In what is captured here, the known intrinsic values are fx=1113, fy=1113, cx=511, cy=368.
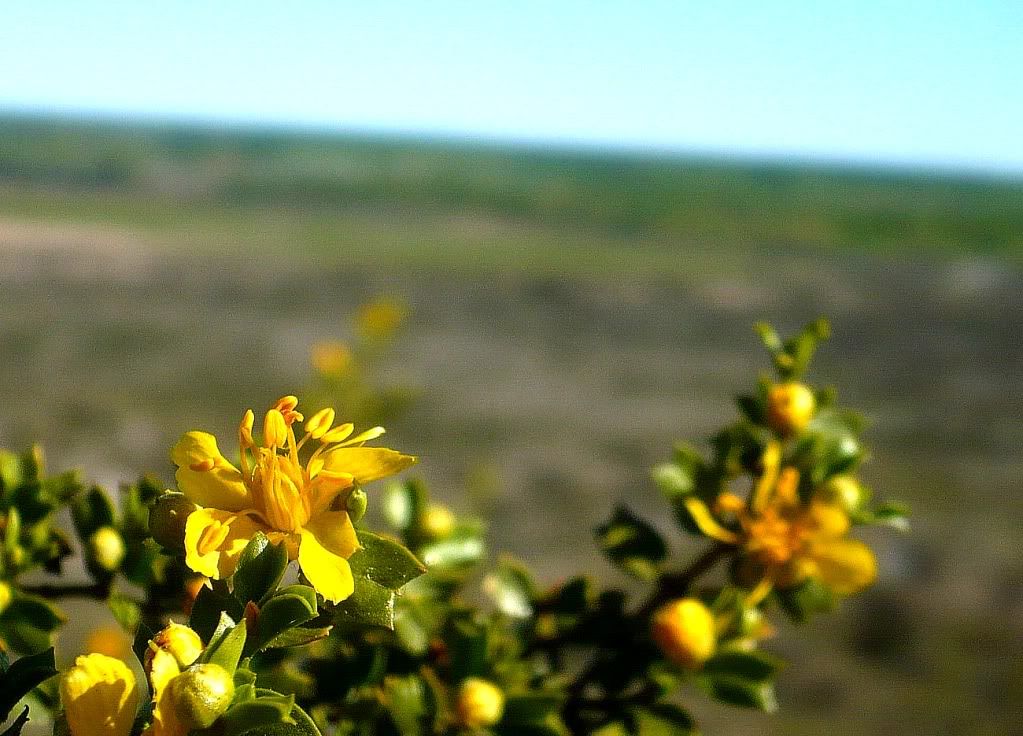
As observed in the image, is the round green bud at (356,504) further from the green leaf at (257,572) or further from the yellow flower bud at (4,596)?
the yellow flower bud at (4,596)

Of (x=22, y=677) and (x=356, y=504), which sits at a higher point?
(x=356, y=504)

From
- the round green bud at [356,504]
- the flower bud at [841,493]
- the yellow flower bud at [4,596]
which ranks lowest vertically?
the yellow flower bud at [4,596]

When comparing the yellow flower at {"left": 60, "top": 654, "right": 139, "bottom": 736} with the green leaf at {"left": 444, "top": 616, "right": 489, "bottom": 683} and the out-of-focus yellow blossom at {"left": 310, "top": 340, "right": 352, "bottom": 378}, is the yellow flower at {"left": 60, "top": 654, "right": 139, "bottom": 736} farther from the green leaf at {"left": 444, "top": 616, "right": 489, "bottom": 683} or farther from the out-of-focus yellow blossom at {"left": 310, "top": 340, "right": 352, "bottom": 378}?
the out-of-focus yellow blossom at {"left": 310, "top": 340, "right": 352, "bottom": 378}

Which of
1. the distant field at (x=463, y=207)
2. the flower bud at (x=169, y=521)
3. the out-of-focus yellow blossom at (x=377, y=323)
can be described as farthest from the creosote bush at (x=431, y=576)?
the distant field at (x=463, y=207)

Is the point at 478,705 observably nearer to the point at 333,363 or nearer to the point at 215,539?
the point at 215,539

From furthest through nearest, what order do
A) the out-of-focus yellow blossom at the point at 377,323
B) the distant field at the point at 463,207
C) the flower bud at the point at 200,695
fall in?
the distant field at the point at 463,207
the out-of-focus yellow blossom at the point at 377,323
the flower bud at the point at 200,695

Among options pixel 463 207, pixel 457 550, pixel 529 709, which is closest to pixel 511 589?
pixel 457 550
